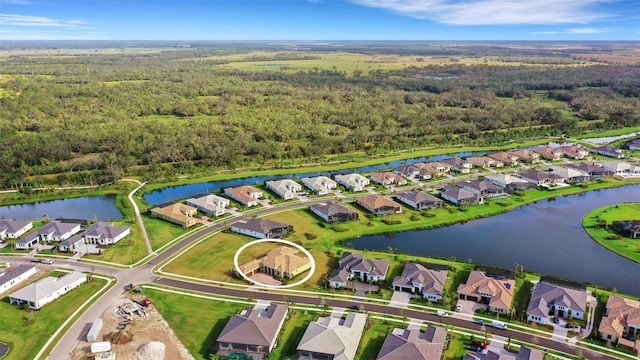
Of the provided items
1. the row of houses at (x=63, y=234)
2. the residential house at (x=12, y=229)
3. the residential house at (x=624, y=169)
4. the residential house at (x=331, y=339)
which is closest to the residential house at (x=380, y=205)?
the residential house at (x=331, y=339)

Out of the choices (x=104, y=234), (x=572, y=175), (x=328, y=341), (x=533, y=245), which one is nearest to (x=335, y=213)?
(x=533, y=245)

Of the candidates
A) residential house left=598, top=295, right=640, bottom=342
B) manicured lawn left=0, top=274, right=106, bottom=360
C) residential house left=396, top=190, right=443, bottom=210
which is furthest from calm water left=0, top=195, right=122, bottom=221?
residential house left=598, top=295, right=640, bottom=342

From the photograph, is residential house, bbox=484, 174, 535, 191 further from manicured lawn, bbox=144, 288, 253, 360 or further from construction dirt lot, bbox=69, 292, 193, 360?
construction dirt lot, bbox=69, 292, 193, 360

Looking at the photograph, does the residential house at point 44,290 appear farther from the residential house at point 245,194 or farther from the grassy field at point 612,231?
the grassy field at point 612,231

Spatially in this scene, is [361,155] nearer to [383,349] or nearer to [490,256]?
[490,256]

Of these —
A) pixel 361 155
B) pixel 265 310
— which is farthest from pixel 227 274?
pixel 361 155
